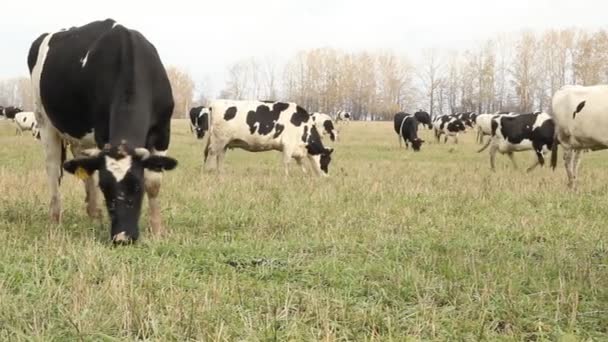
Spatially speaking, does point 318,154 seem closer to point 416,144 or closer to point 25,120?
point 416,144

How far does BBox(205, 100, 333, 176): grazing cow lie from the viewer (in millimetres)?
15461

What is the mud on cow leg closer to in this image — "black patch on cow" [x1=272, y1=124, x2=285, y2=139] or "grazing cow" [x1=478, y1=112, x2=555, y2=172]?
"black patch on cow" [x1=272, y1=124, x2=285, y2=139]

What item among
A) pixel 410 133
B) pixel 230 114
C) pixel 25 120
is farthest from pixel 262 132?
pixel 25 120

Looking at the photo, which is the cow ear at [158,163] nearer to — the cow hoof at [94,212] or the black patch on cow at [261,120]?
the cow hoof at [94,212]

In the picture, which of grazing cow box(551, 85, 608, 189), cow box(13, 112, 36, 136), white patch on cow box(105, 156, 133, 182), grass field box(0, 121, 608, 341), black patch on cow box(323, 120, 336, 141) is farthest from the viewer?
cow box(13, 112, 36, 136)

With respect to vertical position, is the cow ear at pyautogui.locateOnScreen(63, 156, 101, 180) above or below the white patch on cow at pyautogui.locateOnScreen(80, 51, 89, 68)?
below

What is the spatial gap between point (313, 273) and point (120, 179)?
2142 mm

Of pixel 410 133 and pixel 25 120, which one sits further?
pixel 25 120

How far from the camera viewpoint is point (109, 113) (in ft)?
21.2

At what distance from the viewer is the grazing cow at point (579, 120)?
11109 mm

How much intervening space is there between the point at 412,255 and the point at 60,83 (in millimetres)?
4522

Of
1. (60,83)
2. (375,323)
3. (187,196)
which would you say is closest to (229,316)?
(375,323)

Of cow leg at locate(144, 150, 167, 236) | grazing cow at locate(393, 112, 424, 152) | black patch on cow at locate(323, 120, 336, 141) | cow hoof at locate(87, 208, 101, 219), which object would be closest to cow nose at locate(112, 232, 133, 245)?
cow leg at locate(144, 150, 167, 236)

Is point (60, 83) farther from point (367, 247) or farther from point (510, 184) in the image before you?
point (510, 184)
